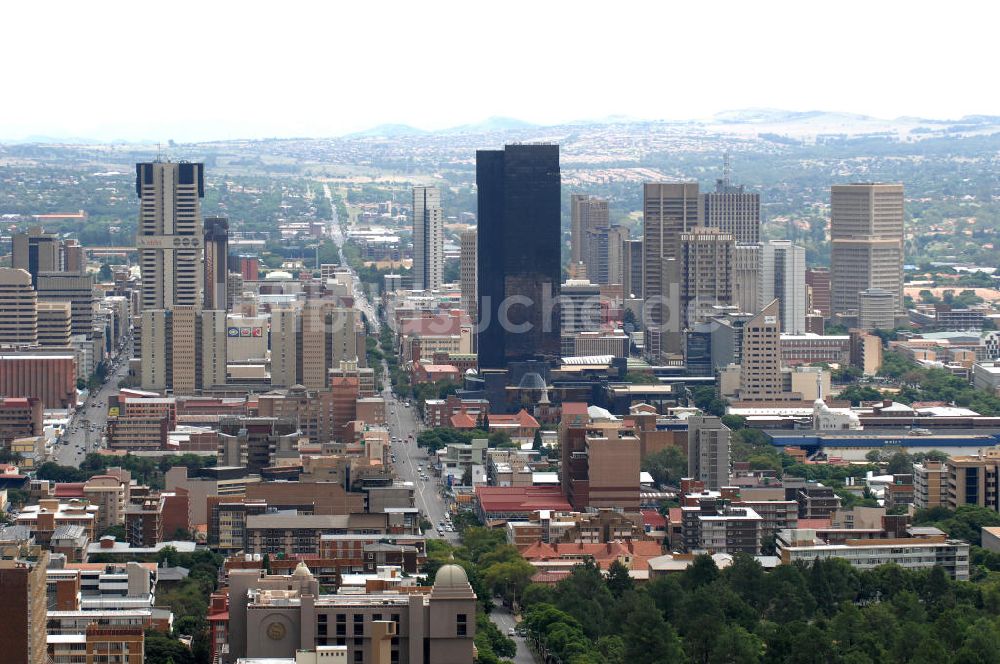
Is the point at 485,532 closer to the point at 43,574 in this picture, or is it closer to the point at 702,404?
the point at 43,574

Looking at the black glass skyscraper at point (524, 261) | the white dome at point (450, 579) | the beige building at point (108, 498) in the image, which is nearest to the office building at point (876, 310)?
the black glass skyscraper at point (524, 261)

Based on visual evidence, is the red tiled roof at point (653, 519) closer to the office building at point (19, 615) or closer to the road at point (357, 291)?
the office building at point (19, 615)

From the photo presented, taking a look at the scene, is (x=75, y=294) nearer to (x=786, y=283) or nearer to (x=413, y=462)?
(x=786, y=283)

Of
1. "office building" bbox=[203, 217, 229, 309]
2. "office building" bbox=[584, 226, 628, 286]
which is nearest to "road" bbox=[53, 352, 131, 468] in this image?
"office building" bbox=[203, 217, 229, 309]

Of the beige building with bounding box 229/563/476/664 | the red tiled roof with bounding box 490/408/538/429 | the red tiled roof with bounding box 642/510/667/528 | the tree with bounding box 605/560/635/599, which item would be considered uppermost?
the beige building with bounding box 229/563/476/664

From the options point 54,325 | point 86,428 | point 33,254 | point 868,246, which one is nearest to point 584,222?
point 868,246

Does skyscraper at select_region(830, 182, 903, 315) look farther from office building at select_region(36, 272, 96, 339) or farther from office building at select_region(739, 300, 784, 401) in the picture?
office building at select_region(36, 272, 96, 339)
